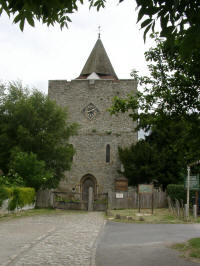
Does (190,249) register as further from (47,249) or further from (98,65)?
(98,65)

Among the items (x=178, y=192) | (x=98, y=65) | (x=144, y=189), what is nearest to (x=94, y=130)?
(x=98, y=65)

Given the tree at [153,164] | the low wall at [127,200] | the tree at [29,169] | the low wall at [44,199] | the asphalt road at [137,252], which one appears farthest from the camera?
the tree at [153,164]

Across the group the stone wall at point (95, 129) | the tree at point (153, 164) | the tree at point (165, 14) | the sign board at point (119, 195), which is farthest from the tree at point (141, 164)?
the tree at point (165, 14)

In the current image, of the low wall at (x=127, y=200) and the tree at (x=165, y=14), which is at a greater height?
the tree at (x=165, y=14)

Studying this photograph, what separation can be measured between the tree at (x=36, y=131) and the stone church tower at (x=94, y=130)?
260 inches

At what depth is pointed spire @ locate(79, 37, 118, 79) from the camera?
40.8 meters

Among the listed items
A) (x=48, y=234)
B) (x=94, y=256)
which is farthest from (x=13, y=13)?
(x=48, y=234)

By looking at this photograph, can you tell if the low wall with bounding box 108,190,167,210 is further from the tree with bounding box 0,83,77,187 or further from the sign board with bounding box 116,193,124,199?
the tree with bounding box 0,83,77,187

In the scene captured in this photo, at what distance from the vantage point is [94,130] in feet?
121

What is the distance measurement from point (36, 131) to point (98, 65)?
1575 cm

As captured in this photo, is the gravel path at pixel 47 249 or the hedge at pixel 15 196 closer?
the gravel path at pixel 47 249

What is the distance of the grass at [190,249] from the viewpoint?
6.91 metres

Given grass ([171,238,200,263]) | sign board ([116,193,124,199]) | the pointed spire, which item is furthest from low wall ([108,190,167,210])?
grass ([171,238,200,263])

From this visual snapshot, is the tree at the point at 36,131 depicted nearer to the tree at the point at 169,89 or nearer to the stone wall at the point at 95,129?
the stone wall at the point at 95,129
